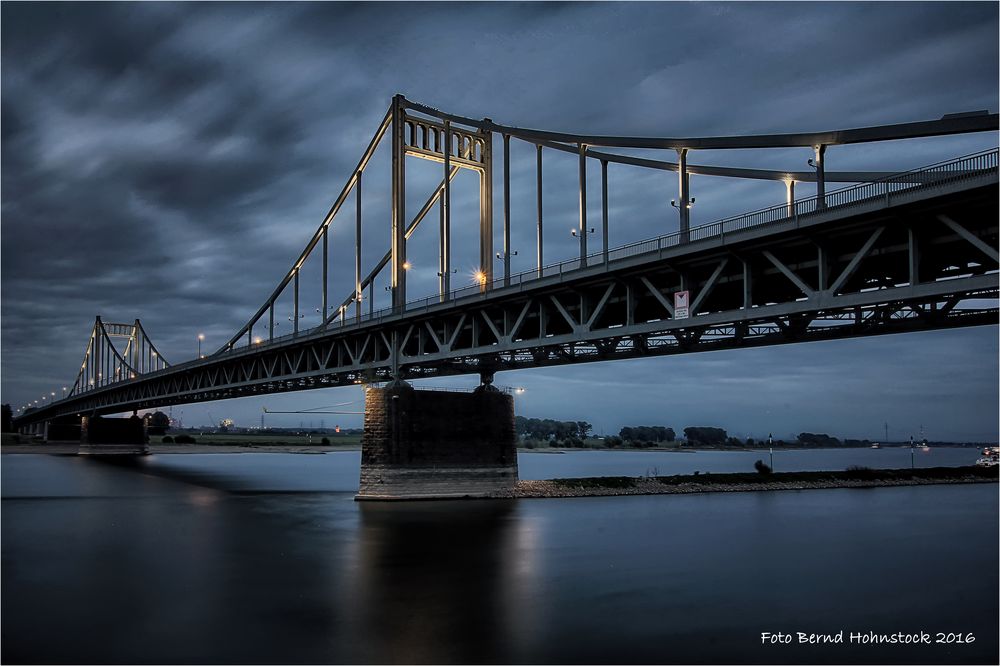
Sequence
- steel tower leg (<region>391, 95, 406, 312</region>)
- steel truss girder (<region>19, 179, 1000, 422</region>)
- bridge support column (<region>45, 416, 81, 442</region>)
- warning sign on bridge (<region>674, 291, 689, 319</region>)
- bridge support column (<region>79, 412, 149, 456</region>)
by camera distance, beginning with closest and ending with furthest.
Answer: steel truss girder (<region>19, 179, 1000, 422</region>)
warning sign on bridge (<region>674, 291, 689, 319</region>)
steel tower leg (<region>391, 95, 406, 312</region>)
bridge support column (<region>79, 412, 149, 456</region>)
bridge support column (<region>45, 416, 81, 442</region>)

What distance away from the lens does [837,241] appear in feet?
83.5

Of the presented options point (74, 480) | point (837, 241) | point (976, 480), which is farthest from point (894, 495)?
point (74, 480)

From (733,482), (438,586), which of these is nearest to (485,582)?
(438,586)

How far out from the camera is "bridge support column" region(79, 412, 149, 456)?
420ft

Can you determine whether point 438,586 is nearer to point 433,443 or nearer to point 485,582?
point 485,582

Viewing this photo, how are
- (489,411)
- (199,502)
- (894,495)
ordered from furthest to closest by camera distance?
(894,495) → (199,502) → (489,411)

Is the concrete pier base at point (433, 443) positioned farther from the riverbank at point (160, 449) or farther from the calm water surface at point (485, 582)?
the riverbank at point (160, 449)

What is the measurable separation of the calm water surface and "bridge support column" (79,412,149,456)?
89.1 metres

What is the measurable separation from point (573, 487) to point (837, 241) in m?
31.1

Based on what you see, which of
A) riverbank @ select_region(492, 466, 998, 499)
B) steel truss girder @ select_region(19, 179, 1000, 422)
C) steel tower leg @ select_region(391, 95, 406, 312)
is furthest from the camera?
steel tower leg @ select_region(391, 95, 406, 312)

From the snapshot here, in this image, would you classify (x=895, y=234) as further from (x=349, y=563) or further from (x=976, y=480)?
(x=976, y=480)

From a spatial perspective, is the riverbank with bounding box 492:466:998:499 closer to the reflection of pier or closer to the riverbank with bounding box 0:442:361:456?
the reflection of pier

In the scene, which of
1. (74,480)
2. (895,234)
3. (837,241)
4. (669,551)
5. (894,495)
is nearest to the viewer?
(895,234)

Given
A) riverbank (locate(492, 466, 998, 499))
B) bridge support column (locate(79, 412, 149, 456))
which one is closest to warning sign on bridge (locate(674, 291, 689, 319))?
riverbank (locate(492, 466, 998, 499))
